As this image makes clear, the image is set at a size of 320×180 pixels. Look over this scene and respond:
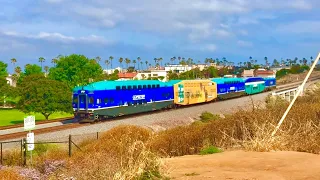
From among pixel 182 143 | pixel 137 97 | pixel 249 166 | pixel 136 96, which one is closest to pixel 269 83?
pixel 137 97

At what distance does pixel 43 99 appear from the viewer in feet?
150

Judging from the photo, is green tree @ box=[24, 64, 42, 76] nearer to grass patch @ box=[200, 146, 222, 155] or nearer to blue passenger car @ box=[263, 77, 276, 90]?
blue passenger car @ box=[263, 77, 276, 90]

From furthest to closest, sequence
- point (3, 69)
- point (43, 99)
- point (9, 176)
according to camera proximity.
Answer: point (3, 69), point (43, 99), point (9, 176)

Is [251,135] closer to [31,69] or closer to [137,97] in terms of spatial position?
[137,97]

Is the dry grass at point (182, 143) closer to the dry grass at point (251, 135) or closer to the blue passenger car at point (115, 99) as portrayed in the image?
the dry grass at point (251, 135)

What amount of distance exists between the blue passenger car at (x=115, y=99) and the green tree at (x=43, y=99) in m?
9.95

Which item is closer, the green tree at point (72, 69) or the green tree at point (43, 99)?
the green tree at point (43, 99)

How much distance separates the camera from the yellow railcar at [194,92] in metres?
48.4

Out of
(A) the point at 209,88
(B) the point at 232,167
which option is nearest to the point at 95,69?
(A) the point at 209,88

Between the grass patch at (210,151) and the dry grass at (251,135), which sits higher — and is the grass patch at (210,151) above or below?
below

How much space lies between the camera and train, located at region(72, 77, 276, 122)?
113ft

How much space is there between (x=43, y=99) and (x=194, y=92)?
16719 millimetres

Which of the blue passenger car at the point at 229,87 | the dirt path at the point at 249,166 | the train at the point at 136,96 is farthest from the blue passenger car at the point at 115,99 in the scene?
the dirt path at the point at 249,166

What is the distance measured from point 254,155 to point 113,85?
22.8m
